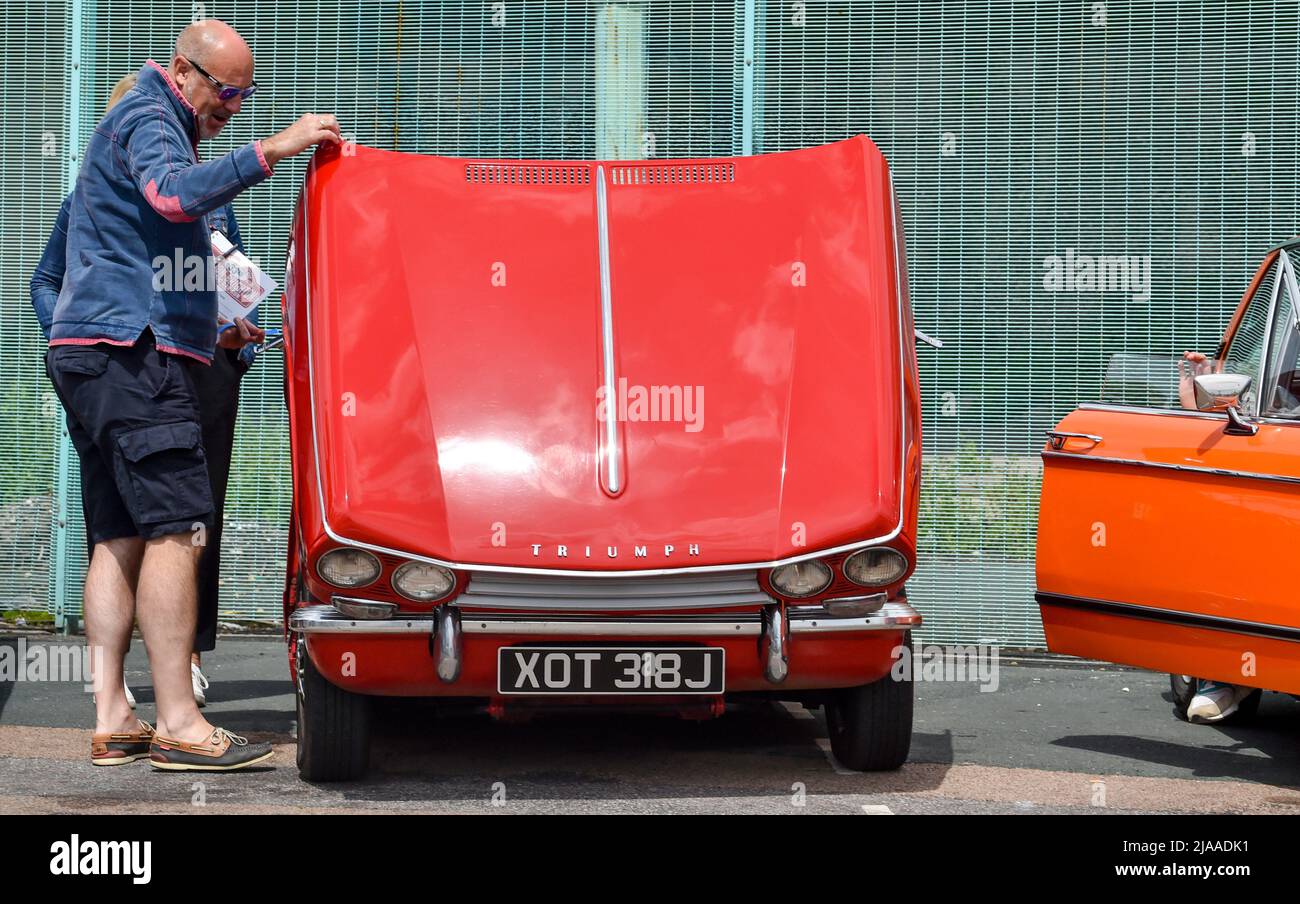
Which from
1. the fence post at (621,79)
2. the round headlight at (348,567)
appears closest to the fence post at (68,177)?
the fence post at (621,79)

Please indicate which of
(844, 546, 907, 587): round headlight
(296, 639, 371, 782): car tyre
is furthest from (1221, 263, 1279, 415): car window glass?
(296, 639, 371, 782): car tyre

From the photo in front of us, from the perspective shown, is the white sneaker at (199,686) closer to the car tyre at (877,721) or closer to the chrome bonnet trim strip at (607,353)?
the chrome bonnet trim strip at (607,353)

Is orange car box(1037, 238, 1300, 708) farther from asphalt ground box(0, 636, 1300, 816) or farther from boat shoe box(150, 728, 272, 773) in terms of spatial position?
boat shoe box(150, 728, 272, 773)

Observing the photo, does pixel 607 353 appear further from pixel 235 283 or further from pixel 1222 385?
pixel 1222 385

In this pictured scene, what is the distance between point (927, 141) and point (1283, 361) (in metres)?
3.11

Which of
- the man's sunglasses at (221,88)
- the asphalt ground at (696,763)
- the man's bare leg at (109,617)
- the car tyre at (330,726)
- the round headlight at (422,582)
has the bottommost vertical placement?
the asphalt ground at (696,763)

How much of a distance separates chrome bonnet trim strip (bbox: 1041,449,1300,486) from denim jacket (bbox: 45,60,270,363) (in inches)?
109

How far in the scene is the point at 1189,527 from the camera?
206 inches

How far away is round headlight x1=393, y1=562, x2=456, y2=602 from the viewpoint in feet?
15.0

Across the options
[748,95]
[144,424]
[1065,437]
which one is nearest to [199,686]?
[144,424]

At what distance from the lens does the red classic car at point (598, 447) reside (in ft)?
15.1

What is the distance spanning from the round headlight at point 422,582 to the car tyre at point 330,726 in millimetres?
433
